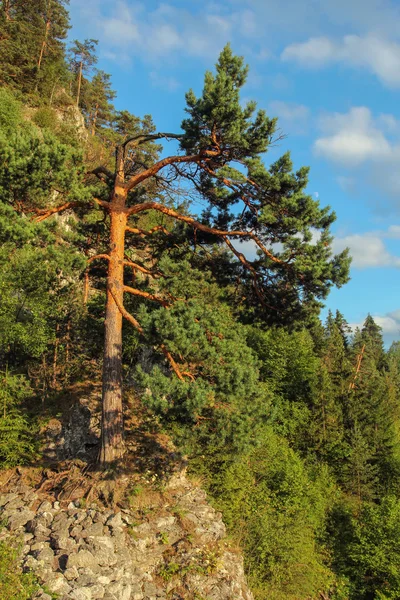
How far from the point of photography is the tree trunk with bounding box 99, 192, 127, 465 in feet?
30.6

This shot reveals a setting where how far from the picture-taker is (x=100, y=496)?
29.1 ft

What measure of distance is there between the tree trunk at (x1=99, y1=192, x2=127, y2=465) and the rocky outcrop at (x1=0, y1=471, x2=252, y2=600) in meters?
1.17

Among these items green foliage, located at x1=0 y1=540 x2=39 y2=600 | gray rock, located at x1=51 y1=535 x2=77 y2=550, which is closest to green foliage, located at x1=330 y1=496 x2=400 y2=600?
gray rock, located at x1=51 y1=535 x2=77 y2=550

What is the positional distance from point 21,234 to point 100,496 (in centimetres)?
581

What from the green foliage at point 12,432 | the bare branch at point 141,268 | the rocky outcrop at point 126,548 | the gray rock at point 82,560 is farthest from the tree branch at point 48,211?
the gray rock at point 82,560

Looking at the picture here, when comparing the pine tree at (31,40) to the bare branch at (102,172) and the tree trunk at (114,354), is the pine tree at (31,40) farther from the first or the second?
the tree trunk at (114,354)

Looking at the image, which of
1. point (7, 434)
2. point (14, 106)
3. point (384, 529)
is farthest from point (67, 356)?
point (14, 106)

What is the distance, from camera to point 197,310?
30.8ft

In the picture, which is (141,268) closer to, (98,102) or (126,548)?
(126,548)

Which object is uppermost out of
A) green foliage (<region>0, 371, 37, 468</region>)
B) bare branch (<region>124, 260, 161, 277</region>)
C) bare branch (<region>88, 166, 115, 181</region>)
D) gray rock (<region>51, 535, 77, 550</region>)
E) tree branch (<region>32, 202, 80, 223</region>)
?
bare branch (<region>88, 166, 115, 181</region>)

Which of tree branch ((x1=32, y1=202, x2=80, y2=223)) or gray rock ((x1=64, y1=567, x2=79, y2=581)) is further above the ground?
tree branch ((x1=32, y1=202, x2=80, y2=223))

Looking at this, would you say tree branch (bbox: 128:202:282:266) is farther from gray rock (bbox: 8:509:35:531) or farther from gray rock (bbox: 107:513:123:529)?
gray rock (bbox: 8:509:35:531)

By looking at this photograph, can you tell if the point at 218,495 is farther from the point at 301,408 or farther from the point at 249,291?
the point at 301,408

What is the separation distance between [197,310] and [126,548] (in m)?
5.00
